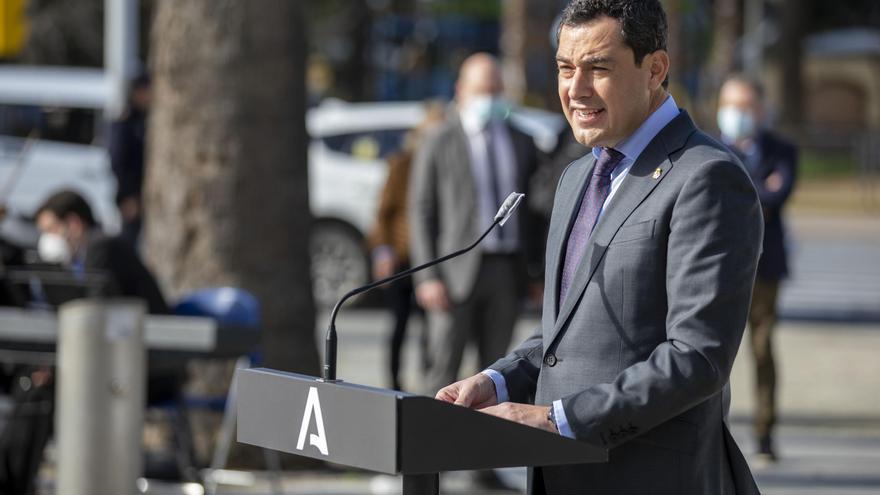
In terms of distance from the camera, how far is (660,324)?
10.4 feet

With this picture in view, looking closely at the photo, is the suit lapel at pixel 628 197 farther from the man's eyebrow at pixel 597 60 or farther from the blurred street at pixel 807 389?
the blurred street at pixel 807 389

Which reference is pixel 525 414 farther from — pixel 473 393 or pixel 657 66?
pixel 657 66

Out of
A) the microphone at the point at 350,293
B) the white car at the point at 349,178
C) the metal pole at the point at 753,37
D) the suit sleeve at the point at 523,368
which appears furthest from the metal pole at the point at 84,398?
the metal pole at the point at 753,37

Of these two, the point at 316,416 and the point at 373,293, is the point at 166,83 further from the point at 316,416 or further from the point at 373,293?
the point at 373,293

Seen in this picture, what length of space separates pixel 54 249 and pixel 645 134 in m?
4.81

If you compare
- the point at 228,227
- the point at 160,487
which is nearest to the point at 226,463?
the point at 160,487

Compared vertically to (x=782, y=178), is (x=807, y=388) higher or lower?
lower

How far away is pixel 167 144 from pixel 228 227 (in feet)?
1.85

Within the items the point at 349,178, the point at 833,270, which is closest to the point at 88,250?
the point at 349,178

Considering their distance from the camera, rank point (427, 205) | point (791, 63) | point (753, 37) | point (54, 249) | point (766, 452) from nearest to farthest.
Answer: point (54, 249) < point (427, 205) < point (766, 452) < point (791, 63) < point (753, 37)

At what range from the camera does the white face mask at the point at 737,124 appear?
875 centimetres

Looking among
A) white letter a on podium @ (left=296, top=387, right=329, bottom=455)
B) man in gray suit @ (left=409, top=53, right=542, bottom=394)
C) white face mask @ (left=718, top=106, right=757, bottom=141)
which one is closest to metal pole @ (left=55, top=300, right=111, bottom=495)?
man in gray suit @ (left=409, top=53, right=542, bottom=394)

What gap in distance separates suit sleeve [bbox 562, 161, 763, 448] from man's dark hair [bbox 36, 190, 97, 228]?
4739 millimetres

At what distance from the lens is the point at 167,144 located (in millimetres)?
8352
